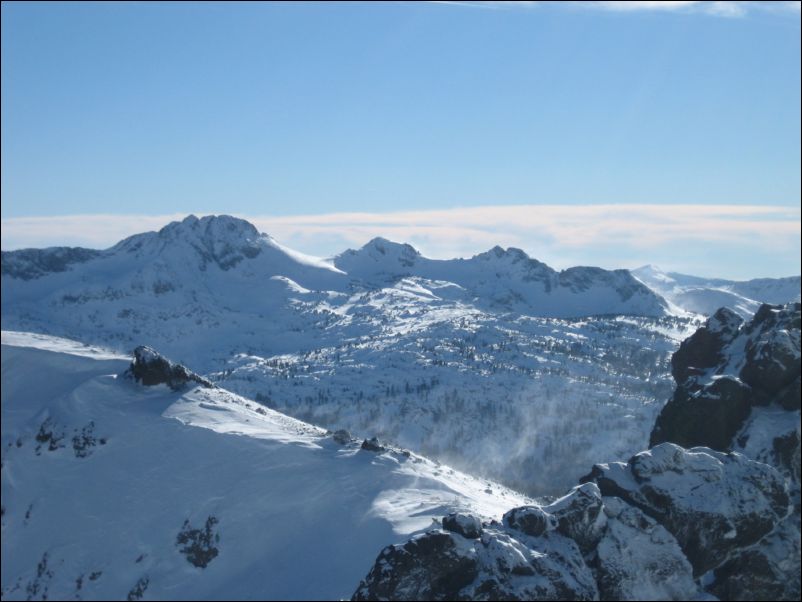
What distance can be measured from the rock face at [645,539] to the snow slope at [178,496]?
61.1ft

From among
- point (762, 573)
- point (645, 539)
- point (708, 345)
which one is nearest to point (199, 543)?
point (645, 539)

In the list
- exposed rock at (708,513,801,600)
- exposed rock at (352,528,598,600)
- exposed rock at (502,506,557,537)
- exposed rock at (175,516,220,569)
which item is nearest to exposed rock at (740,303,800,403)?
exposed rock at (708,513,801,600)

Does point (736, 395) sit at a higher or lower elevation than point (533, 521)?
higher

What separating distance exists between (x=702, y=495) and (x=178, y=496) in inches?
1743

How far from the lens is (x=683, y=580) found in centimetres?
4166

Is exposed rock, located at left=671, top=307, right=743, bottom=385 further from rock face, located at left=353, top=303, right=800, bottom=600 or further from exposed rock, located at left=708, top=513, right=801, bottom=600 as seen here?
exposed rock, located at left=708, top=513, right=801, bottom=600

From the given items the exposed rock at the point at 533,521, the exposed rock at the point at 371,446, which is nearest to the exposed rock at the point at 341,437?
the exposed rock at the point at 371,446

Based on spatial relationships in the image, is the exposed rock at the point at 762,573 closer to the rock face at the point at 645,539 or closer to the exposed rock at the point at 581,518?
the rock face at the point at 645,539

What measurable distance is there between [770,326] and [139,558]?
62562 millimetres

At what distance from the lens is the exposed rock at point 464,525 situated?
4094cm

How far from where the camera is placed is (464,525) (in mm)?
40938

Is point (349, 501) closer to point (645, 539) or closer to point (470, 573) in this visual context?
point (470, 573)

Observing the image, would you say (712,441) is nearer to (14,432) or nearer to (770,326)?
(770,326)

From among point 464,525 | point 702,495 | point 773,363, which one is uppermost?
point 773,363
